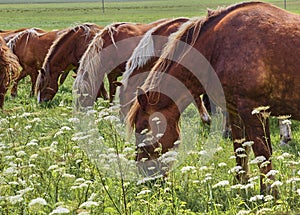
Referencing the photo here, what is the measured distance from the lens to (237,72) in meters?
4.48

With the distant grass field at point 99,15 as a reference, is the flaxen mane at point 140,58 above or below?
above

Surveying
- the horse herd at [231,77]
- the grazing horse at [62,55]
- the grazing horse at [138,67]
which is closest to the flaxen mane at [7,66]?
the grazing horse at [138,67]

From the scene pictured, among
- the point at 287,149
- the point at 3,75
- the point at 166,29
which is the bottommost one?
the point at 287,149

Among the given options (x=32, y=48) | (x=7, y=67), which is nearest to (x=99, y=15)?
(x=32, y=48)

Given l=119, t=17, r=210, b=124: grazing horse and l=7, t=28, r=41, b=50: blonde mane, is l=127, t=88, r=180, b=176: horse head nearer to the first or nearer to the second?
l=119, t=17, r=210, b=124: grazing horse

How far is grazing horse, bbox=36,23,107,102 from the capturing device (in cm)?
1031

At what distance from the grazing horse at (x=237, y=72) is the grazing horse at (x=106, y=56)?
145 inches

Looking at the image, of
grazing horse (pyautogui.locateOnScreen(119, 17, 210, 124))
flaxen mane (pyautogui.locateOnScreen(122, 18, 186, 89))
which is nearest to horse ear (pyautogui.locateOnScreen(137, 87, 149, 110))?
grazing horse (pyautogui.locateOnScreen(119, 17, 210, 124))

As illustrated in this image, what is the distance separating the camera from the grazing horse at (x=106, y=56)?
8.77 m

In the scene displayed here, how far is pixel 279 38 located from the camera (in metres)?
4.50

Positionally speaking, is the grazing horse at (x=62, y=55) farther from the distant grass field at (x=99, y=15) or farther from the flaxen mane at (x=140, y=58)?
the distant grass field at (x=99, y=15)

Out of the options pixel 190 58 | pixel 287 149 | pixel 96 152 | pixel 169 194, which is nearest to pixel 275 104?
pixel 190 58

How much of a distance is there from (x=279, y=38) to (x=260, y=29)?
183 mm

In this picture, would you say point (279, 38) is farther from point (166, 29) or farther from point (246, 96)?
point (166, 29)
